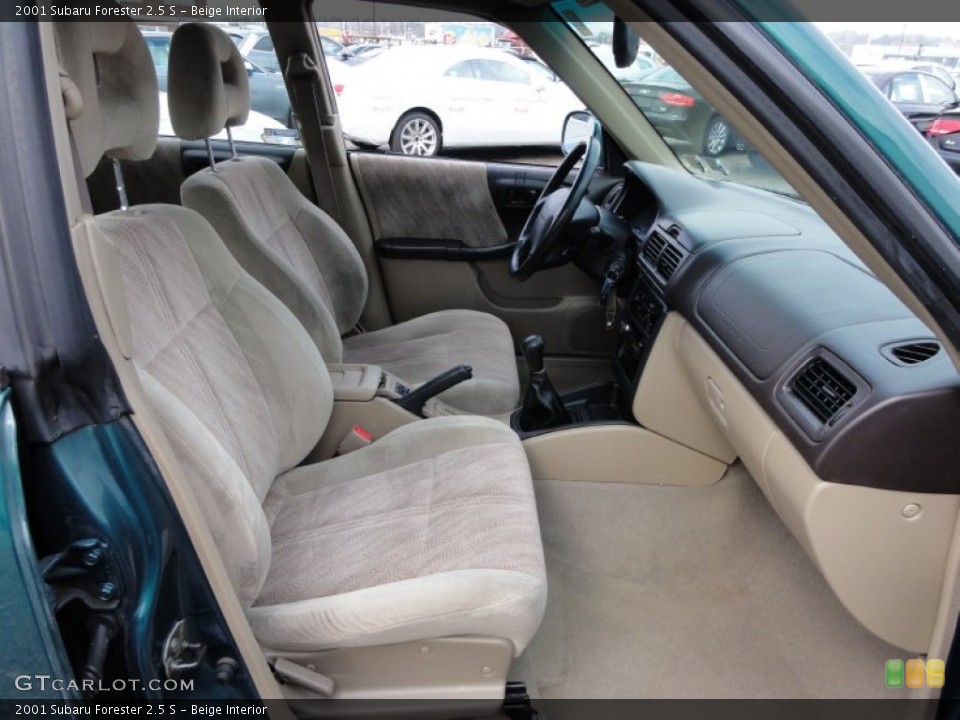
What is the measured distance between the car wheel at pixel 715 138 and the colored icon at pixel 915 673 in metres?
1.24

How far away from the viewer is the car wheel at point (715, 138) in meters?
1.97

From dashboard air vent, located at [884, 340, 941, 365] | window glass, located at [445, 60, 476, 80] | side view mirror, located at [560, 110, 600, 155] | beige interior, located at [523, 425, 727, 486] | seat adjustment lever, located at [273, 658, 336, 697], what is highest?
window glass, located at [445, 60, 476, 80]

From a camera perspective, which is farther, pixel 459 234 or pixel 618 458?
pixel 459 234

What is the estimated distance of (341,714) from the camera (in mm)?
1257

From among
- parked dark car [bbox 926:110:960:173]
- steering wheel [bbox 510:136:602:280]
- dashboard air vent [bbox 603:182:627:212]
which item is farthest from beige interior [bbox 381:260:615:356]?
parked dark car [bbox 926:110:960:173]

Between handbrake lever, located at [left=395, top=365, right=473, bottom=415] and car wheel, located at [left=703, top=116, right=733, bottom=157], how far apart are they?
2.90 feet

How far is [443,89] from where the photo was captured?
13.6 feet

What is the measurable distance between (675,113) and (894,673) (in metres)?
1.54

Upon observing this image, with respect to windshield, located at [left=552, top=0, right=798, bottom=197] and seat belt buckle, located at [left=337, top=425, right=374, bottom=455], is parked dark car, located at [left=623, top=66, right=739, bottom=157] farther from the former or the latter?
seat belt buckle, located at [left=337, top=425, right=374, bottom=455]

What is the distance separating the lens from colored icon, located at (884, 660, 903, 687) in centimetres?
149

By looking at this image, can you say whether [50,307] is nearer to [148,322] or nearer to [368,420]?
[148,322]

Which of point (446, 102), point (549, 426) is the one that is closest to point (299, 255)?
point (549, 426)

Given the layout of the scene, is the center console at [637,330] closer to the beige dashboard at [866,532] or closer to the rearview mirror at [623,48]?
the beige dashboard at [866,532]

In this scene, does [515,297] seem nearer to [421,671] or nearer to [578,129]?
[578,129]
